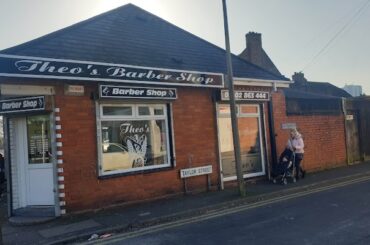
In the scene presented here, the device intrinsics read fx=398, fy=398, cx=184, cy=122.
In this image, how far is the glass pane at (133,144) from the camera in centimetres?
1048

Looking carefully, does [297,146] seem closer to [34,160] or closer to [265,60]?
[34,160]

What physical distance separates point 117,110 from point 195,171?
119 inches

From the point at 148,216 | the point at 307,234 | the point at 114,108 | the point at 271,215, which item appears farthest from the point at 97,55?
the point at 307,234

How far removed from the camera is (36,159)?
10.2 meters

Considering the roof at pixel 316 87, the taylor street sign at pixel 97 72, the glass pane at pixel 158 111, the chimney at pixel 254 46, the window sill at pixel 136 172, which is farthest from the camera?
the roof at pixel 316 87

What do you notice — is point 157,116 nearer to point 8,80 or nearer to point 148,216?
point 148,216

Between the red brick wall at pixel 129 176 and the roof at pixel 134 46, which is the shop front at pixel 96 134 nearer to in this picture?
the red brick wall at pixel 129 176

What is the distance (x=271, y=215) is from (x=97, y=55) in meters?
6.04

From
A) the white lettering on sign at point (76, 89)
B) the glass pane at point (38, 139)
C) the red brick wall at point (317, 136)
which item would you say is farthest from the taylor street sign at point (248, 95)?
the glass pane at point (38, 139)

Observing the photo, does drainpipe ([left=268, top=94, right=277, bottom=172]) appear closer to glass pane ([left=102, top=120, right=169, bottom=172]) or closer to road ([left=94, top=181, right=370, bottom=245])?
road ([left=94, top=181, right=370, bottom=245])

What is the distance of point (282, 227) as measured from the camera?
7.47m

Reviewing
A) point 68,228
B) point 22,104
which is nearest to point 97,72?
point 22,104

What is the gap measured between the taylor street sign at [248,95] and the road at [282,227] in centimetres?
410

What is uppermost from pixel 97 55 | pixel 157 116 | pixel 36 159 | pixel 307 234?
pixel 97 55
